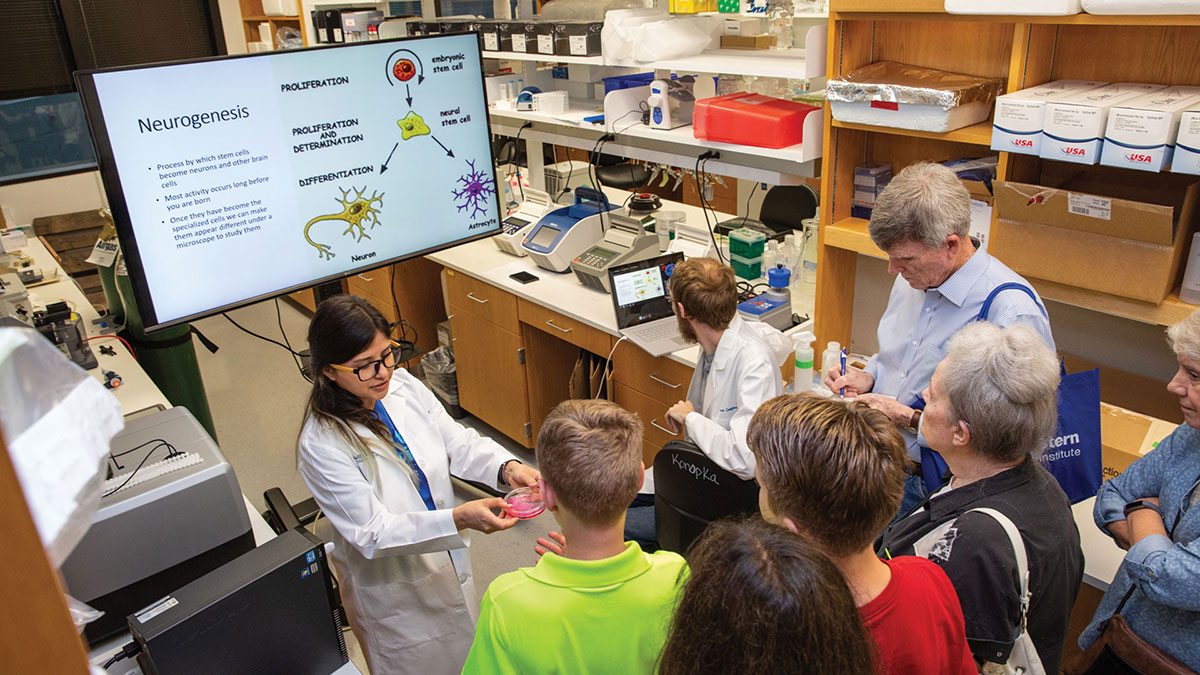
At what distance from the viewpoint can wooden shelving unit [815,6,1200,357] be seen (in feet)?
6.55

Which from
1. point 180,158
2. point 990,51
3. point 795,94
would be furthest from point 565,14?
point 180,158

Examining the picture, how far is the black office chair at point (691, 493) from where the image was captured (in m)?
1.91

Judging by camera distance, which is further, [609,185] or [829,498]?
[609,185]

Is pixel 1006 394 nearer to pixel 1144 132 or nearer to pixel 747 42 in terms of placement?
pixel 1144 132

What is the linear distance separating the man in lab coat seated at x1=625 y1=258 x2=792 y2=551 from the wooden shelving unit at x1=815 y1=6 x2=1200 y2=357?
530 millimetres

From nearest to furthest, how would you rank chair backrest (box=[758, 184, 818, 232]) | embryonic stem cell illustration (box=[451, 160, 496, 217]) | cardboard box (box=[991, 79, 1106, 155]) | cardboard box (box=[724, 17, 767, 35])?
cardboard box (box=[991, 79, 1106, 155]) < embryonic stem cell illustration (box=[451, 160, 496, 217]) < cardboard box (box=[724, 17, 767, 35]) < chair backrest (box=[758, 184, 818, 232])

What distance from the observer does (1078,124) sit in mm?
1862

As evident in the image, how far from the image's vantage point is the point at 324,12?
473cm

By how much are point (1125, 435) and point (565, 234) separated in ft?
7.26

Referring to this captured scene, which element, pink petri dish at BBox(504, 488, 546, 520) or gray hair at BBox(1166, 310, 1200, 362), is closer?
gray hair at BBox(1166, 310, 1200, 362)

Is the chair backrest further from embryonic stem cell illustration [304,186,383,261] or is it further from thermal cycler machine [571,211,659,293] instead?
embryonic stem cell illustration [304,186,383,261]

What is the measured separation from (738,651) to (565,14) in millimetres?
3236

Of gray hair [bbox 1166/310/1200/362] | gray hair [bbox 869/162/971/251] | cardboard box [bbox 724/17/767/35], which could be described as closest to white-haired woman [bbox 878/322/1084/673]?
gray hair [bbox 1166/310/1200/362]

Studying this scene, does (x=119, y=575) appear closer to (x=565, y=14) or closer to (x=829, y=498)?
(x=829, y=498)
